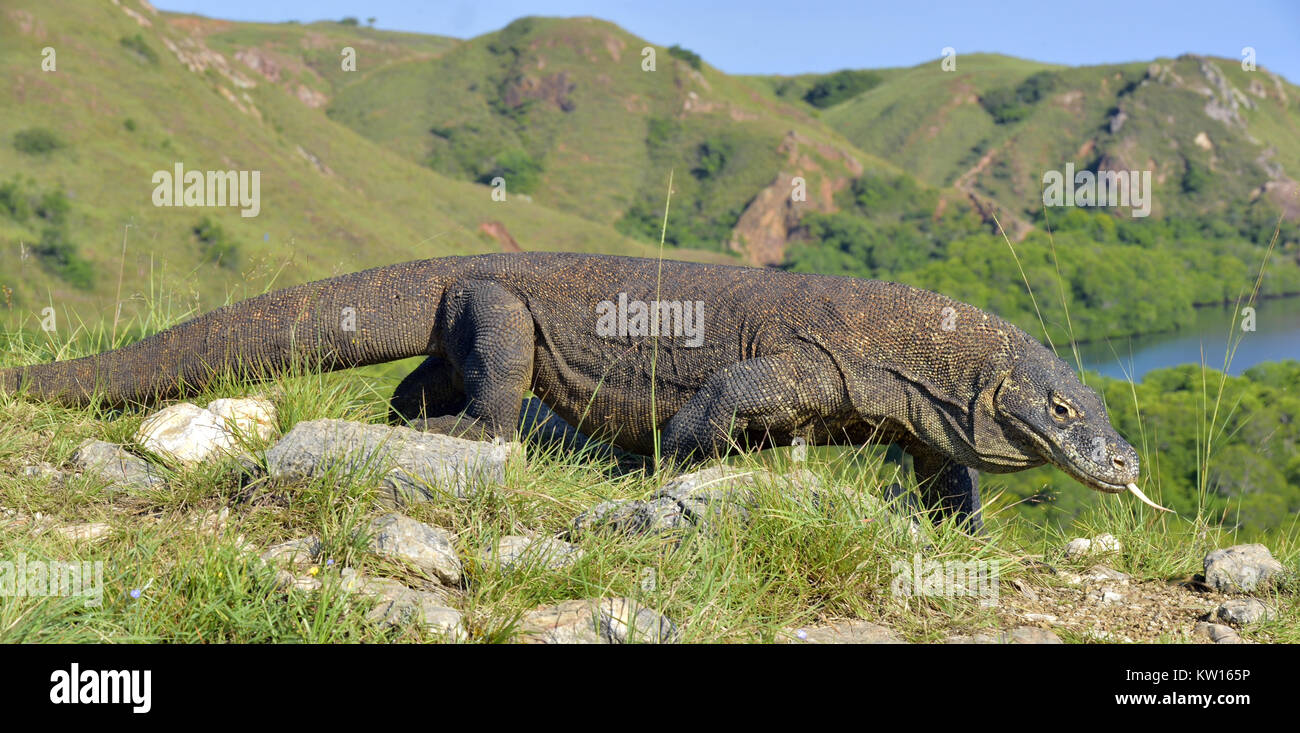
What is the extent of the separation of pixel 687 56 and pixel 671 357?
11722 centimetres

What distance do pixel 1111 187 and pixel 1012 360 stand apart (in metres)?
108

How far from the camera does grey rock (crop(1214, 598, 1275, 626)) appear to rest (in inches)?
157

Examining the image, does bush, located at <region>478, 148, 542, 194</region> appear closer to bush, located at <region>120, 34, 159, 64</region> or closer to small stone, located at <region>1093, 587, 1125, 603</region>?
bush, located at <region>120, 34, 159, 64</region>

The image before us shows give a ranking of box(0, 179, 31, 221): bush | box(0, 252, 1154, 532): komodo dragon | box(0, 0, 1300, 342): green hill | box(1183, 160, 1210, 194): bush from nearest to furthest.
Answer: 1. box(0, 252, 1154, 532): komodo dragon
2. box(0, 179, 31, 221): bush
3. box(0, 0, 1300, 342): green hill
4. box(1183, 160, 1210, 194): bush

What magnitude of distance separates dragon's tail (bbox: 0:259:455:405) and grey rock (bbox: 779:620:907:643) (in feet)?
8.96

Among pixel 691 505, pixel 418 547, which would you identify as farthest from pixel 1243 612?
pixel 418 547

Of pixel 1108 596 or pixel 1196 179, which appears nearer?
pixel 1108 596

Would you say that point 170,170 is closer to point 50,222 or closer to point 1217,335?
point 50,222

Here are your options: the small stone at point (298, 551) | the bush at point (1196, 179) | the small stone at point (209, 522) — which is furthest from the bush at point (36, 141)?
the bush at point (1196, 179)

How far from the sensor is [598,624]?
10.5ft

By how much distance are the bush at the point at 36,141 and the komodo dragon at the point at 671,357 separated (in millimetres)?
51900

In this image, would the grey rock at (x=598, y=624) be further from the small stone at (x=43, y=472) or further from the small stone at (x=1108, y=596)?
Answer: the small stone at (x=43, y=472)

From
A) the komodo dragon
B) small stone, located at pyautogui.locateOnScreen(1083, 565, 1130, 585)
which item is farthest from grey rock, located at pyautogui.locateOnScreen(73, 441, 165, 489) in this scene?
small stone, located at pyautogui.locateOnScreen(1083, 565, 1130, 585)

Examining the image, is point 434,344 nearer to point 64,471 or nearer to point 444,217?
point 64,471
